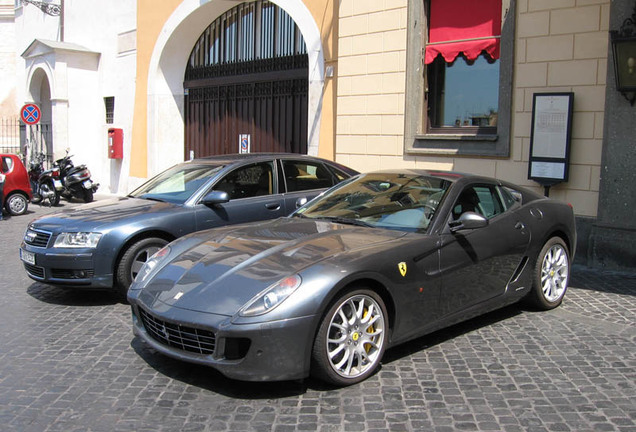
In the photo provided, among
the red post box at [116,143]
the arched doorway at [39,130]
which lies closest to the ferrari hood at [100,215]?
the red post box at [116,143]

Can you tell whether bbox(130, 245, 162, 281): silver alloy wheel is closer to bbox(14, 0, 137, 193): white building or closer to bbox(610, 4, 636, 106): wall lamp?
bbox(610, 4, 636, 106): wall lamp

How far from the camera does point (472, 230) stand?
5156 millimetres

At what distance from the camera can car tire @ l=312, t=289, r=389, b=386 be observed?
401 centimetres

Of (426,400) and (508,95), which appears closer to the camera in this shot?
(426,400)

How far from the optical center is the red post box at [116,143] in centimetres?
1759

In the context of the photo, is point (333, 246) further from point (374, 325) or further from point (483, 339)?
point (483, 339)

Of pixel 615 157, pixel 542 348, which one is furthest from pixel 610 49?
pixel 542 348

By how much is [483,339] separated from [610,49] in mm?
4977

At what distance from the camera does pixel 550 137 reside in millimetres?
8734

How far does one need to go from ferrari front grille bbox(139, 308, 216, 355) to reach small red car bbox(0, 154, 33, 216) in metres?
11.0

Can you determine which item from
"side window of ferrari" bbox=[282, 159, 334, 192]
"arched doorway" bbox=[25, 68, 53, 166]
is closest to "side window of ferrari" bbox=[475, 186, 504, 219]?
"side window of ferrari" bbox=[282, 159, 334, 192]

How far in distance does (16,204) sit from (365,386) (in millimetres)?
12257

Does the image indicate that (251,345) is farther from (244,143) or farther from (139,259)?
(244,143)

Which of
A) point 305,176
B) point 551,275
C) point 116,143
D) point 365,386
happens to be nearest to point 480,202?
point 551,275
